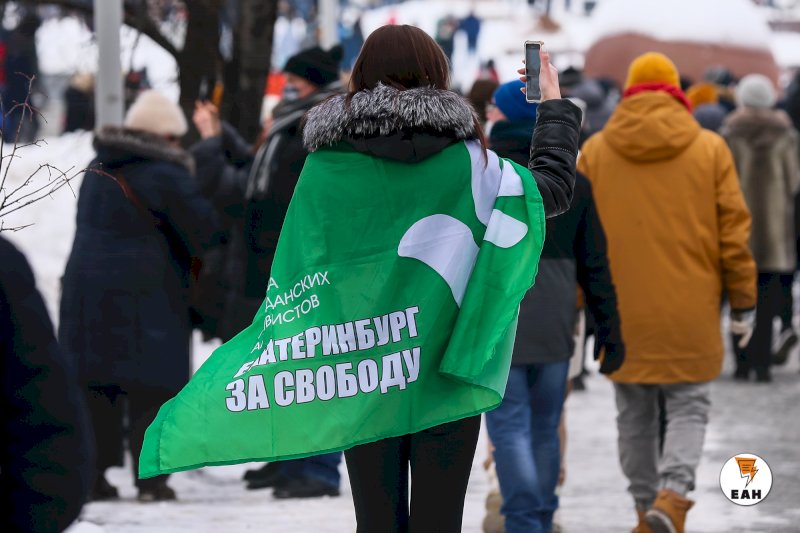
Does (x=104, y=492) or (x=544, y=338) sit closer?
(x=544, y=338)

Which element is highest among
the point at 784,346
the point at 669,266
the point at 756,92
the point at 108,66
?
the point at 108,66

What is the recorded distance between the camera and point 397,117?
13.3ft

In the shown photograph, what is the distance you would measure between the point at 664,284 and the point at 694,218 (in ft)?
0.94

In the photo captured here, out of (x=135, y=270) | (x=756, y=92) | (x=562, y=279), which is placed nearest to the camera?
(x=562, y=279)

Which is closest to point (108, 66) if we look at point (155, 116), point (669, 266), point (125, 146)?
point (155, 116)

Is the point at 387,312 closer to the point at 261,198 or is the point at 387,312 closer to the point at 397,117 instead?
the point at 397,117

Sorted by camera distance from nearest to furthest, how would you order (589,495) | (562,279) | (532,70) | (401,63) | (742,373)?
(401,63)
(532,70)
(562,279)
(589,495)
(742,373)

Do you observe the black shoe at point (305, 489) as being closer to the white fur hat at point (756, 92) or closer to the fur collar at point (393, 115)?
the fur collar at point (393, 115)

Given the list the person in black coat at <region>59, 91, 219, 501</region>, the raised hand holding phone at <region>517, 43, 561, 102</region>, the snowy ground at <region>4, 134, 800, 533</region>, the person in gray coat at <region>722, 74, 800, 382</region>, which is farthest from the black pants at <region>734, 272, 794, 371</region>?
the raised hand holding phone at <region>517, 43, 561, 102</region>

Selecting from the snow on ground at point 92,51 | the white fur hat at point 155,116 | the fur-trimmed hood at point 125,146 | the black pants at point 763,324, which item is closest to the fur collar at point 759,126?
the black pants at point 763,324

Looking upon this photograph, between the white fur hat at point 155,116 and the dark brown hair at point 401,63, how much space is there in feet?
12.3

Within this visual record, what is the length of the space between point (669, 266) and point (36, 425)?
4590 millimetres

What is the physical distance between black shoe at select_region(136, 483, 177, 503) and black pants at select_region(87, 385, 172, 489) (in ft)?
0.08

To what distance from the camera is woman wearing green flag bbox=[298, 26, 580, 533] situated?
160 inches
